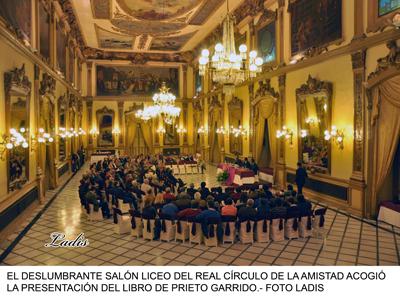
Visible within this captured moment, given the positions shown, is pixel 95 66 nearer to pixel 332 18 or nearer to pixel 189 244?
pixel 332 18

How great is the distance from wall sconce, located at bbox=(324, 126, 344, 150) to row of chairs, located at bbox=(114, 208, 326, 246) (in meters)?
3.45

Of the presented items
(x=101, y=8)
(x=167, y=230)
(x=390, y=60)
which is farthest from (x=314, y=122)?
(x=101, y=8)

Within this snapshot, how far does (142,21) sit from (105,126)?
11292mm

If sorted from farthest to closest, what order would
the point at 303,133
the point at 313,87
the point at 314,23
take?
the point at 303,133 → the point at 314,23 → the point at 313,87

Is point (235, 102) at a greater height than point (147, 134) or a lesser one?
greater

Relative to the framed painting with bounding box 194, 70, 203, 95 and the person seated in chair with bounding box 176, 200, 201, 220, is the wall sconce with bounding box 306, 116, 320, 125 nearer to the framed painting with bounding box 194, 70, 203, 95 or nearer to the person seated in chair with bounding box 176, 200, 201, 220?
the person seated in chair with bounding box 176, 200, 201, 220

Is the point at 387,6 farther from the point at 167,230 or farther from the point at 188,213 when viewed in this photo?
the point at 167,230

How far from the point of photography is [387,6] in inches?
372

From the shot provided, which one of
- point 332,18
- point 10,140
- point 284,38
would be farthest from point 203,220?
point 284,38

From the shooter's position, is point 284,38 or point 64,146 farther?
point 64,146

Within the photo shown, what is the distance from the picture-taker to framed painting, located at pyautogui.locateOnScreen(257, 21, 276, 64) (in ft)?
52.3

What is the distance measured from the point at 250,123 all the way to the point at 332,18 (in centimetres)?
755

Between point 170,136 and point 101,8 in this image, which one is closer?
point 101,8

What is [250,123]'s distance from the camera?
1844 centimetres
